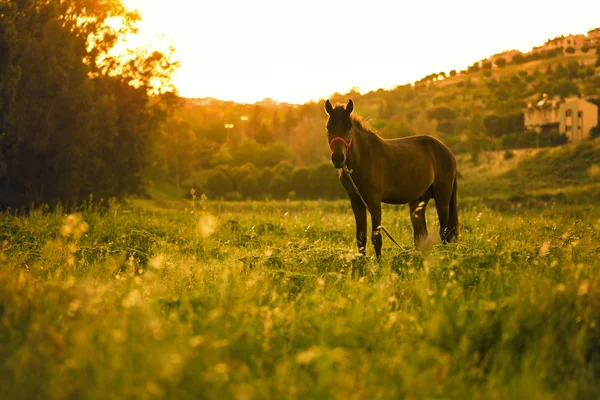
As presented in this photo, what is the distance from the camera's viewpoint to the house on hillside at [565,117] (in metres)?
66.1

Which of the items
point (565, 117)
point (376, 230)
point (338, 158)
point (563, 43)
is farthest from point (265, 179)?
point (563, 43)

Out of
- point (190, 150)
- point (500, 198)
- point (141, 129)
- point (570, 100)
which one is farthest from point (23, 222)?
point (570, 100)

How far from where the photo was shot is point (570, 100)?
227 ft

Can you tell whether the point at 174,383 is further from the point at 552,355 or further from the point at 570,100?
the point at 570,100

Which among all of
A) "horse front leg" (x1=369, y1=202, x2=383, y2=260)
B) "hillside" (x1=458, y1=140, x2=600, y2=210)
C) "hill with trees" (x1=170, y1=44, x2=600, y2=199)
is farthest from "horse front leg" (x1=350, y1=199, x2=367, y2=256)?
"hill with trees" (x1=170, y1=44, x2=600, y2=199)

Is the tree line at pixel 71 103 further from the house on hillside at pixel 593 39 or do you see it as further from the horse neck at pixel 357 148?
the house on hillside at pixel 593 39

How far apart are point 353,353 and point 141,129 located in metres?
27.5

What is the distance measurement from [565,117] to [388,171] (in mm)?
67933

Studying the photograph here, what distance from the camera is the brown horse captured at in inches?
322

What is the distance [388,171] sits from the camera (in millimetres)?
9188

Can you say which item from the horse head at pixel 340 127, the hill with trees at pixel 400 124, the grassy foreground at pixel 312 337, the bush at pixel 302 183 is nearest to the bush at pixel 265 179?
the hill with trees at pixel 400 124

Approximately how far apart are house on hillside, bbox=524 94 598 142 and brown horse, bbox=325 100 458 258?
61.3 m

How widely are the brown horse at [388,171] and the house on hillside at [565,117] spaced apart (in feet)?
201

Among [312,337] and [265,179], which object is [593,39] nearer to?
[265,179]
